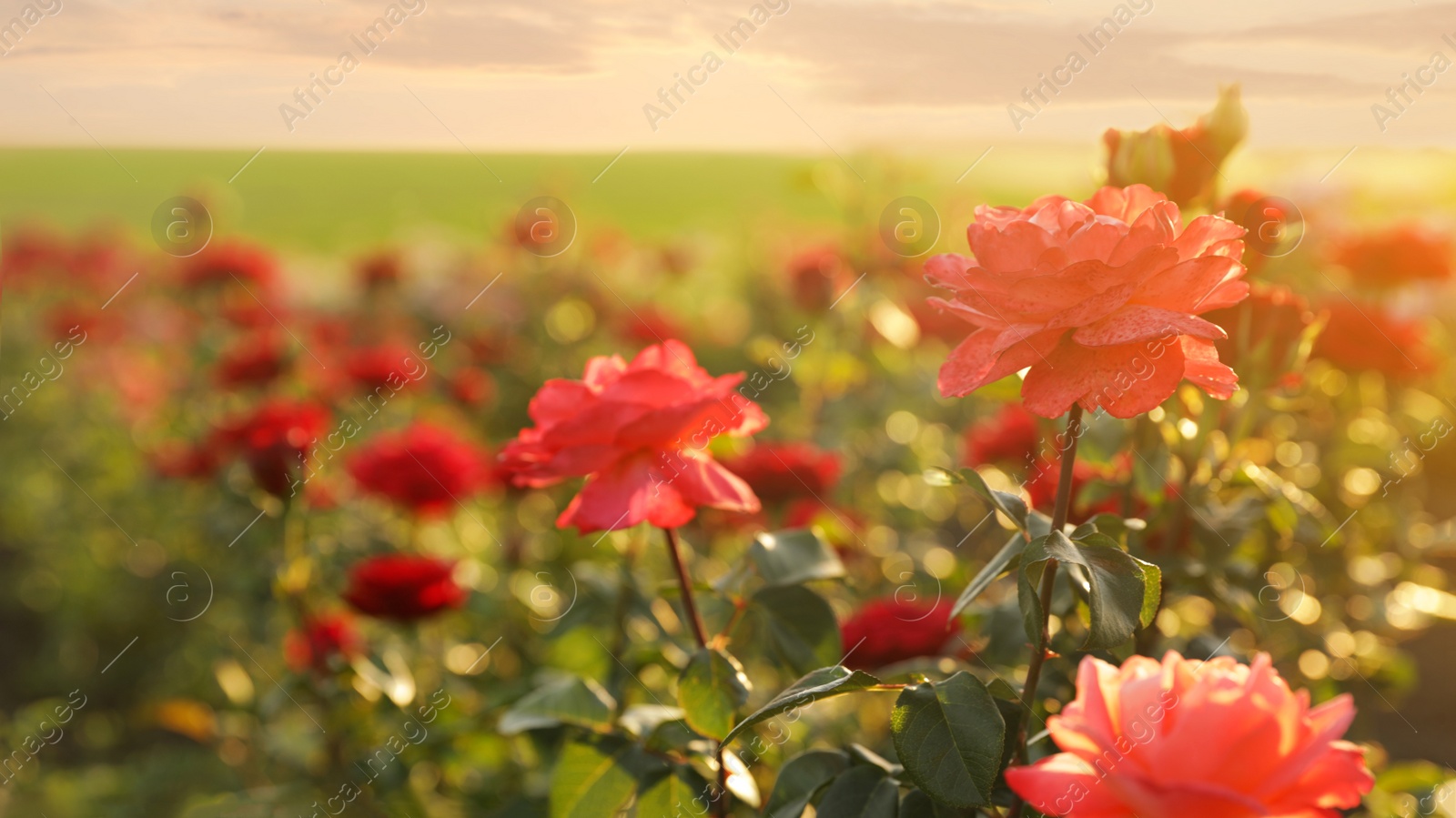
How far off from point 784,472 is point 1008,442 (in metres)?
0.29

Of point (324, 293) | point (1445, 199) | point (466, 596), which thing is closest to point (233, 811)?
point (466, 596)

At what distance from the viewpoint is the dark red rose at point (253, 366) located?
1.63 m

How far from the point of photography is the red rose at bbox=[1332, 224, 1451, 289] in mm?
1475

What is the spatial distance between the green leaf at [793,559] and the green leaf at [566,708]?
0.54 ft

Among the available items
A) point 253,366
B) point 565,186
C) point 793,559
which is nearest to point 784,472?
point 793,559

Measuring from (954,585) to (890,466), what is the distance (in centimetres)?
64

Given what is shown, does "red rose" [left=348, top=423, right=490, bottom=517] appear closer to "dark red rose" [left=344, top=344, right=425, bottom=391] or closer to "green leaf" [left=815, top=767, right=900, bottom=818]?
"dark red rose" [left=344, top=344, right=425, bottom=391]

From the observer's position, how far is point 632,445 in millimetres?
692

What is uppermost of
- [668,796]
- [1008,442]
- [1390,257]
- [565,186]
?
[668,796]

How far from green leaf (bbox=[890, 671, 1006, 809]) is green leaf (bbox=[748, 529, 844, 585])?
0.18 metres

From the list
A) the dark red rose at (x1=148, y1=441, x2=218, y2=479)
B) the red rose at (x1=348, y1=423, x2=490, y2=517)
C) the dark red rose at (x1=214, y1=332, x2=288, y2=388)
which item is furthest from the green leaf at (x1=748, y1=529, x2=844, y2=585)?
the dark red rose at (x1=214, y1=332, x2=288, y2=388)

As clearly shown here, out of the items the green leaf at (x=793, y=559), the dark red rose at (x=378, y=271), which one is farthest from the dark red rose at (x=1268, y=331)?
the dark red rose at (x=378, y=271)

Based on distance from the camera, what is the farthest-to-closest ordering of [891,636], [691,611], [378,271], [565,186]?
[565,186] → [378,271] → [891,636] → [691,611]

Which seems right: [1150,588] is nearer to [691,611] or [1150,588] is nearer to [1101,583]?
[1101,583]
